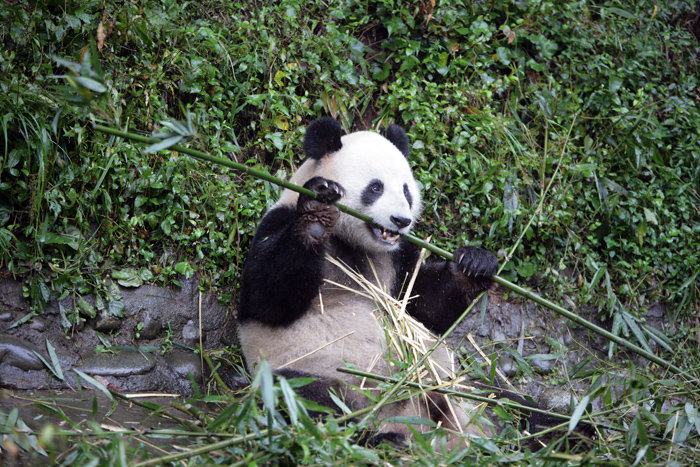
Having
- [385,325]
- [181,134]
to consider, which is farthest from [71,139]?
[385,325]

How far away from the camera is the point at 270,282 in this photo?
335cm

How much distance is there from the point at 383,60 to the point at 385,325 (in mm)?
2816

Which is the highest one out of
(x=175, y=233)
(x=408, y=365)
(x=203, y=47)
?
(x=203, y=47)

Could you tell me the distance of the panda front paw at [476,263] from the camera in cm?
365

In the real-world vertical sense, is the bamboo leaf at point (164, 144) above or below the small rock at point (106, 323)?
above

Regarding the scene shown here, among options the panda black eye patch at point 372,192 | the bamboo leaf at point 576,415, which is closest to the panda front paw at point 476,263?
the panda black eye patch at point 372,192

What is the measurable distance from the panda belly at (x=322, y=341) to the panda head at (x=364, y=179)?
0.45 metres

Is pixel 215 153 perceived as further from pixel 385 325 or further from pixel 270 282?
pixel 385 325

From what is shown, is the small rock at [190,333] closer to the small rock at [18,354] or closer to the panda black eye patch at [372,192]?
the small rock at [18,354]

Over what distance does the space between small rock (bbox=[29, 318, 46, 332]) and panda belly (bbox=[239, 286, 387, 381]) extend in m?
1.21

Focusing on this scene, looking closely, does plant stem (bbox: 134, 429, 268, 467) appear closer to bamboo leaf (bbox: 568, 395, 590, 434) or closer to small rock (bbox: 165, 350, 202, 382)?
bamboo leaf (bbox: 568, 395, 590, 434)

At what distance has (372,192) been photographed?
3699 millimetres

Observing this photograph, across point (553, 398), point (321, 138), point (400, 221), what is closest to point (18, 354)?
point (321, 138)

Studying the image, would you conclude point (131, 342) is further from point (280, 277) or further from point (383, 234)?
point (383, 234)
